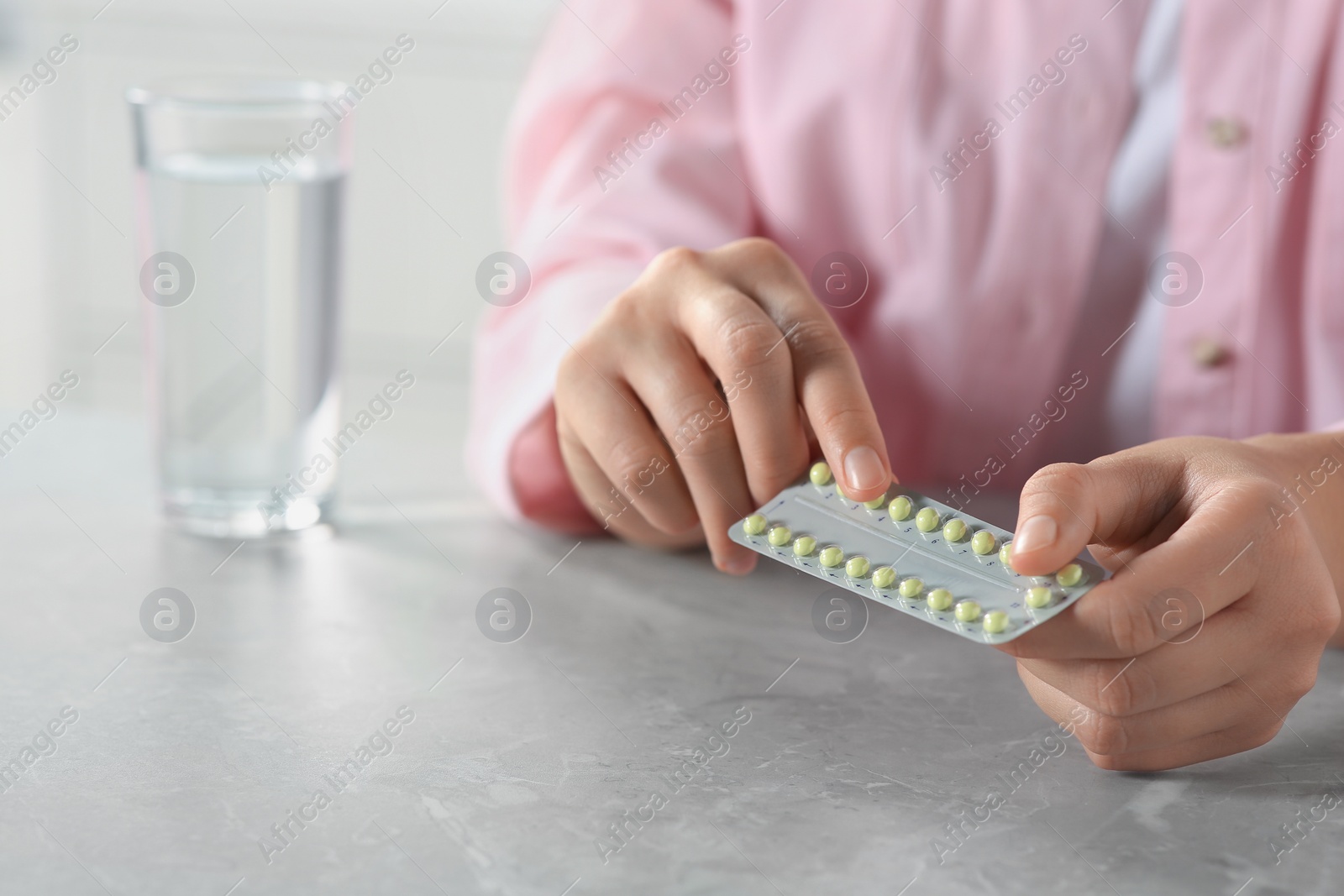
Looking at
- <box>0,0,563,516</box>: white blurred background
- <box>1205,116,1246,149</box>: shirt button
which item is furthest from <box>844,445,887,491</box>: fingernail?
<box>0,0,563,516</box>: white blurred background

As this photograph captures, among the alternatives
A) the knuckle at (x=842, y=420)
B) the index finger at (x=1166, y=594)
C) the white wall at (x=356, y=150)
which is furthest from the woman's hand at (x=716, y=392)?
the white wall at (x=356, y=150)

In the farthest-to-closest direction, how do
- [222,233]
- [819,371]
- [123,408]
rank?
1. [123,408]
2. [222,233]
3. [819,371]

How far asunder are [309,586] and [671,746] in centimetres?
25

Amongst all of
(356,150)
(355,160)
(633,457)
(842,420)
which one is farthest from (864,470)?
(356,150)

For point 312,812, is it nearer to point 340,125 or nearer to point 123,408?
point 340,125

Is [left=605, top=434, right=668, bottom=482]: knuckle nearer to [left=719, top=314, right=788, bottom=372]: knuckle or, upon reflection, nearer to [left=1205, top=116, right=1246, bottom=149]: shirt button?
[left=719, top=314, right=788, bottom=372]: knuckle

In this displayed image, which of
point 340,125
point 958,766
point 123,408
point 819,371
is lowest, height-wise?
point 123,408

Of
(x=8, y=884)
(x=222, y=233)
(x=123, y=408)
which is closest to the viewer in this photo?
(x=8, y=884)

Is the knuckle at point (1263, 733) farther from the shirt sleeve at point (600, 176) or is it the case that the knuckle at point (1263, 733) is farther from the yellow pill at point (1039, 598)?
the shirt sleeve at point (600, 176)

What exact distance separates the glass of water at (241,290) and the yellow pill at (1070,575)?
0.43m

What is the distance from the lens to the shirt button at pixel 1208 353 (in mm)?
725

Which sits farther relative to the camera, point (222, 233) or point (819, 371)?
point (222, 233)

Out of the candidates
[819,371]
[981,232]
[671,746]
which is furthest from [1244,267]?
[671,746]

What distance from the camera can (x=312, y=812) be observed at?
385 mm
